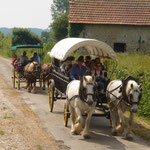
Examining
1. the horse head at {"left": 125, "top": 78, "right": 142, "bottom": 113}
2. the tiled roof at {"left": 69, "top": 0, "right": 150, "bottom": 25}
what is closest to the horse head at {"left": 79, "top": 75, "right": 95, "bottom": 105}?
the horse head at {"left": 125, "top": 78, "right": 142, "bottom": 113}

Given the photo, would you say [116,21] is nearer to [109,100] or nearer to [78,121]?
[109,100]

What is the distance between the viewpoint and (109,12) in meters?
30.9

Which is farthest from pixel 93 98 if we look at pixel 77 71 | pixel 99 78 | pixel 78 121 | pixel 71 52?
pixel 71 52

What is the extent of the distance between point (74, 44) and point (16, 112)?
142 inches

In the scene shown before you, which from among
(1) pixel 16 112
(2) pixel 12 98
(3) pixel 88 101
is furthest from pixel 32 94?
(3) pixel 88 101

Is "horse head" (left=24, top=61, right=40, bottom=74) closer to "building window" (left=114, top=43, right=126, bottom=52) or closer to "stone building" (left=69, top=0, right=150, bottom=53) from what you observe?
"stone building" (left=69, top=0, right=150, bottom=53)

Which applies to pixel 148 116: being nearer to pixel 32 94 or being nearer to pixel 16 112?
pixel 16 112

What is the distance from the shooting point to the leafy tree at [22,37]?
61.2 meters

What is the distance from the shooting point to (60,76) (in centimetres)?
1228

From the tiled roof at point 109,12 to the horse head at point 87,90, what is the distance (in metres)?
21.0

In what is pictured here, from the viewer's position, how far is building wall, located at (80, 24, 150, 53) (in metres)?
30.8

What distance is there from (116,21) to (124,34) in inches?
58.8

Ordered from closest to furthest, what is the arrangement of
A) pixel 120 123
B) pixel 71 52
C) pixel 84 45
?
1. pixel 120 123
2. pixel 71 52
3. pixel 84 45

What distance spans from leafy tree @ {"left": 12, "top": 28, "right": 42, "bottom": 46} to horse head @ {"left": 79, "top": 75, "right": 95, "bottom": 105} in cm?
5209
